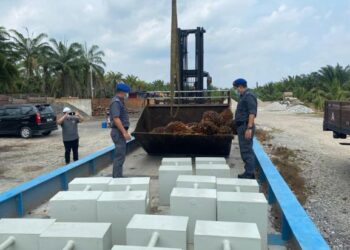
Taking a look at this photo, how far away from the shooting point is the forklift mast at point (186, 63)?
1104cm

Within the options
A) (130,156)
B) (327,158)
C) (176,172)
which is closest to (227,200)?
(176,172)

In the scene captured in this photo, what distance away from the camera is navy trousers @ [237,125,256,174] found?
18.6 ft

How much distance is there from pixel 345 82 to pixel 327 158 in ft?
110

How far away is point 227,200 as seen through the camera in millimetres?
3240

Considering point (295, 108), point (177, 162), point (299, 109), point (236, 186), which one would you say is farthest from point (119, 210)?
point (295, 108)

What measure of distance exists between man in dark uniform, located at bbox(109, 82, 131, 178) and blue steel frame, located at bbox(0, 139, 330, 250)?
2.06 ft

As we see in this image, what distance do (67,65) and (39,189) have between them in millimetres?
38111

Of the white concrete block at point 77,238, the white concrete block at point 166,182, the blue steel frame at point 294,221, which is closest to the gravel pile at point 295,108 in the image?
the blue steel frame at point 294,221

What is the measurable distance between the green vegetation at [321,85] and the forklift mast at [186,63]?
2591 cm

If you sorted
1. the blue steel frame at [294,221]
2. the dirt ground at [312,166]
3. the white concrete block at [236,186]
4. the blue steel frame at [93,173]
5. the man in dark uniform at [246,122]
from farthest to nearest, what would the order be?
the man in dark uniform at [246,122]
the dirt ground at [312,166]
the white concrete block at [236,186]
the blue steel frame at [93,173]
the blue steel frame at [294,221]

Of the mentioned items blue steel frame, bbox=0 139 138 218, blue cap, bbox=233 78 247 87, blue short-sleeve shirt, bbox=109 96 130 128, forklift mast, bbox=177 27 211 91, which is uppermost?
forklift mast, bbox=177 27 211 91

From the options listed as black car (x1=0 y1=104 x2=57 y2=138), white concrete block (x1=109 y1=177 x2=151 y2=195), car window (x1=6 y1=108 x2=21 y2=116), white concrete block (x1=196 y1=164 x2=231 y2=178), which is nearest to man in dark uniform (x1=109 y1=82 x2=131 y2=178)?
white concrete block (x1=196 y1=164 x2=231 y2=178)

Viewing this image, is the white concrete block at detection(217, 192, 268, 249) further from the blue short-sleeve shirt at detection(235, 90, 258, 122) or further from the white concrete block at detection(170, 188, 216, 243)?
the blue short-sleeve shirt at detection(235, 90, 258, 122)

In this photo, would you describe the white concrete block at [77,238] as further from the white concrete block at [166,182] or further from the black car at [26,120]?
the black car at [26,120]
